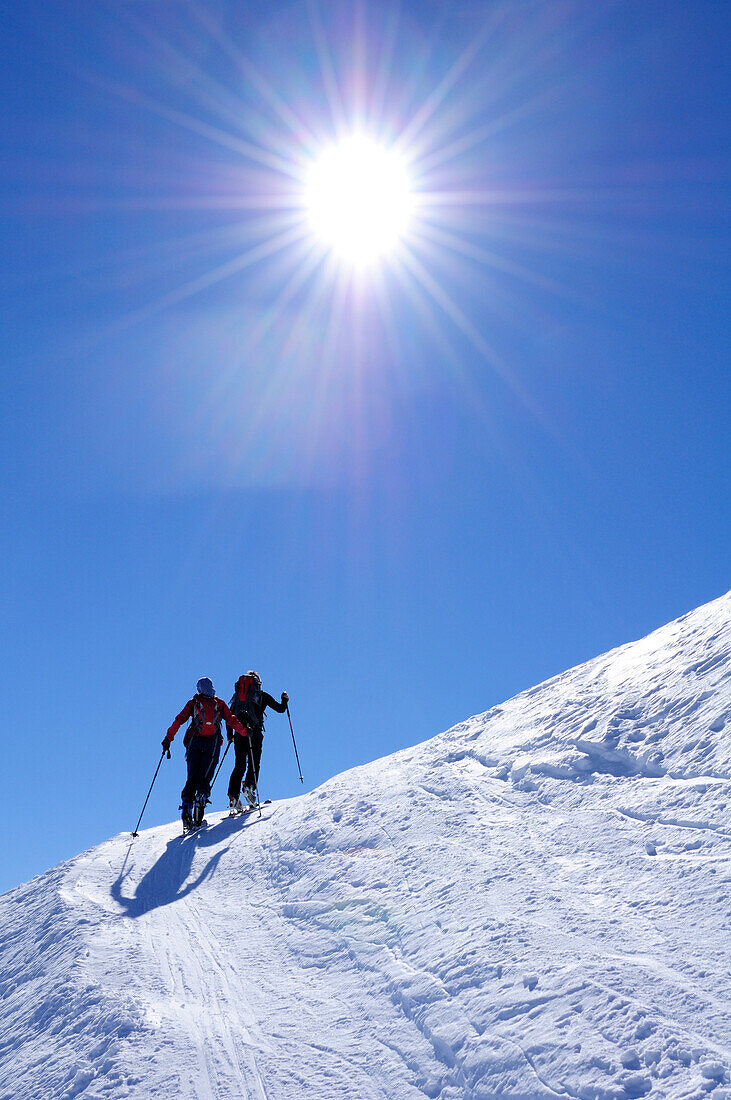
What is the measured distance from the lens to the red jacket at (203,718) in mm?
11844

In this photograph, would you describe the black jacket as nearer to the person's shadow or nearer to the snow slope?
the person's shadow

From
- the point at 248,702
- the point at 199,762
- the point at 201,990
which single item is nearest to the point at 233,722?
the point at 199,762

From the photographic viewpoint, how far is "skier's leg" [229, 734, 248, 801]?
13000 millimetres

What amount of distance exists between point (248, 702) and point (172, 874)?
14.1 ft

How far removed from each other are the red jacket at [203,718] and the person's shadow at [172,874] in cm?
158

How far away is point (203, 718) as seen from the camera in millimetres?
11852

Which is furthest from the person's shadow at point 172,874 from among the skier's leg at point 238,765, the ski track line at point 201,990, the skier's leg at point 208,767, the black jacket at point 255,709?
the black jacket at point 255,709

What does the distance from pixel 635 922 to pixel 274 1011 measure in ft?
9.14

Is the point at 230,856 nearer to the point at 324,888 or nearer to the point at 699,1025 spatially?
the point at 324,888

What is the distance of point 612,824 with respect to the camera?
6.75m

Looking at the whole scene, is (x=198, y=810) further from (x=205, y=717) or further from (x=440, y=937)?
(x=440, y=937)

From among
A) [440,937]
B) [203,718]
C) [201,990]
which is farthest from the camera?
[203,718]

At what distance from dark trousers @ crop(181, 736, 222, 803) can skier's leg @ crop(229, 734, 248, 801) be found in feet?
3.27

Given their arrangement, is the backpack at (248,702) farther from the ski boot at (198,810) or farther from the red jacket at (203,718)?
the ski boot at (198,810)
